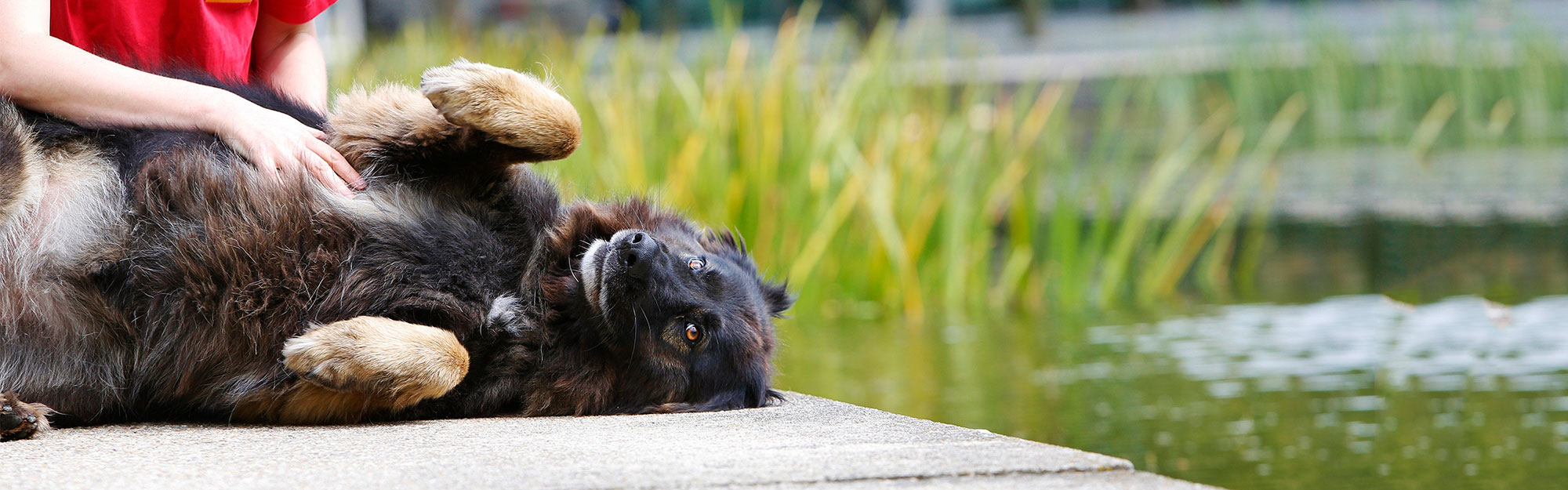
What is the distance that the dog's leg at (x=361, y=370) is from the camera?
6.61 feet

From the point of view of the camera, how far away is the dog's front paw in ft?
6.36

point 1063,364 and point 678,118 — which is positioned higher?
point 678,118

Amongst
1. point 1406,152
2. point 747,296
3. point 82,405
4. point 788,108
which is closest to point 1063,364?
point 747,296

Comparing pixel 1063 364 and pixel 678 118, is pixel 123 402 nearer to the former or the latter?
pixel 1063 364

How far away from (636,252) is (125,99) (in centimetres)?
93

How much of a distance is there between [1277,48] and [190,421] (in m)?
7.06

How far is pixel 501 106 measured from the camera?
2232 millimetres

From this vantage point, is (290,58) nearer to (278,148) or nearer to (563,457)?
(278,148)

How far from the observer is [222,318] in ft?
7.02

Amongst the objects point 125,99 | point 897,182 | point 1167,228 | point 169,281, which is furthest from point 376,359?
point 1167,228

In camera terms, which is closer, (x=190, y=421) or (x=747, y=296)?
(x=190, y=421)

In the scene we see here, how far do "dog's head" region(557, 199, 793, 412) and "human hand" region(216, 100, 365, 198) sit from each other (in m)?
0.43

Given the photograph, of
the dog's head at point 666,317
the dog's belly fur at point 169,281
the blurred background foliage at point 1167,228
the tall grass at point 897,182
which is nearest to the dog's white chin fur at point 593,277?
the dog's head at point 666,317

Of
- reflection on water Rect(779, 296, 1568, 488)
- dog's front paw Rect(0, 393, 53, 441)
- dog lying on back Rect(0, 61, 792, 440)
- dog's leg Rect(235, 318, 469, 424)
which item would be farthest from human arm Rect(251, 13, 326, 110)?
reflection on water Rect(779, 296, 1568, 488)
